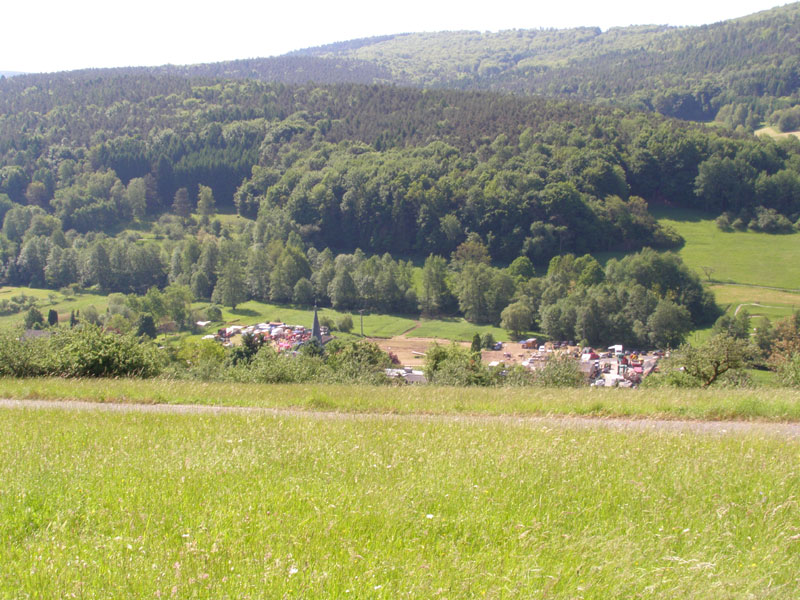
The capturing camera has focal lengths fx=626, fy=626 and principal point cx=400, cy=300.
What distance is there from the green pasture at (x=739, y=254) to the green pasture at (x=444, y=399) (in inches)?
2754

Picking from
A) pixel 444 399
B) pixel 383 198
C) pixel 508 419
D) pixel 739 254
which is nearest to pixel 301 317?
pixel 383 198

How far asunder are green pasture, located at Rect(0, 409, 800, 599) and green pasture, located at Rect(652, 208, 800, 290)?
3010 inches

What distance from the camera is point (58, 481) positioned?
5914 millimetres

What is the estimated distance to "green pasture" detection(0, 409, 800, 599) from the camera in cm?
418

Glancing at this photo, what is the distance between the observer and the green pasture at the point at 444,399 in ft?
36.5

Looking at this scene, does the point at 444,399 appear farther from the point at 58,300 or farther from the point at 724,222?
the point at 724,222

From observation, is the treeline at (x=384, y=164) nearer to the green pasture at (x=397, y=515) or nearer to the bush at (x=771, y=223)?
the bush at (x=771, y=223)

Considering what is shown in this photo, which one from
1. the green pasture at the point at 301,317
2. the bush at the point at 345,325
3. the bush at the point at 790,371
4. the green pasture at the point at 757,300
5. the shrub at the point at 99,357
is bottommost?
the green pasture at the point at 301,317

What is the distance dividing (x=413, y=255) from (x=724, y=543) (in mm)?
97872

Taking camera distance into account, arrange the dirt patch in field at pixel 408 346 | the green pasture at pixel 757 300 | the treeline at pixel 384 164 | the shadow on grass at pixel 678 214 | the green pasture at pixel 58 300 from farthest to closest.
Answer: the shadow on grass at pixel 678 214 < the treeline at pixel 384 164 < the green pasture at pixel 58 300 < the green pasture at pixel 757 300 < the dirt patch in field at pixel 408 346

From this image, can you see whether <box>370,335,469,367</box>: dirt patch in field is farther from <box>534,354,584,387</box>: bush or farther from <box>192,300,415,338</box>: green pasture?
<box>534,354,584,387</box>: bush

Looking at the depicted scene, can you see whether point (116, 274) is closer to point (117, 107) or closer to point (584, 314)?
point (584, 314)

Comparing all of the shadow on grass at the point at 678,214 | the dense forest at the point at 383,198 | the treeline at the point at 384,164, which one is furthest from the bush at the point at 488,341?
the shadow on grass at the point at 678,214

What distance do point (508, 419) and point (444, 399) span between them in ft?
8.72
